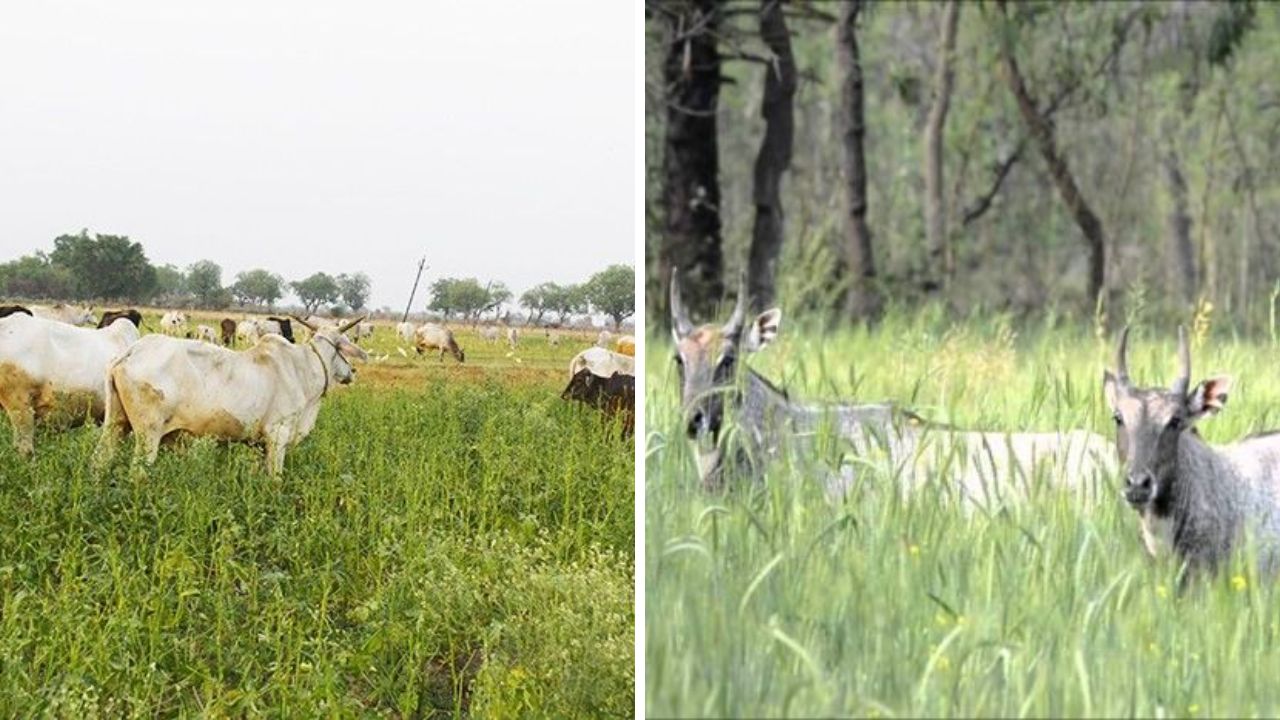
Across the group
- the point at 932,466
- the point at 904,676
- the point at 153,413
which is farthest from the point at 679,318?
the point at 153,413

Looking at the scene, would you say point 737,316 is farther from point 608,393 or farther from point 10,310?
point 10,310

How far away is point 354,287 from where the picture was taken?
2984mm

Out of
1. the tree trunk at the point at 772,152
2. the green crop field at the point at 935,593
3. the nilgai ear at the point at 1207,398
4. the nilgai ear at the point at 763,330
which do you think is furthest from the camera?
the tree trunk at the point at 772,152

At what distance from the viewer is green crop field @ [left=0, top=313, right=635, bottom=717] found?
9.32ft

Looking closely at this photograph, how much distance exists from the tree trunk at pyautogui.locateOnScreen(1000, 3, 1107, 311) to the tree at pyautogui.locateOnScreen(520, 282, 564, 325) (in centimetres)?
88

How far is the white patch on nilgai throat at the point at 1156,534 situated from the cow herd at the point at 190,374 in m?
1.10

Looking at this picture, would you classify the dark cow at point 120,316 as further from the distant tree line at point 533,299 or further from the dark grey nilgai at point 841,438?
the dark grey nilgai at point 841,438

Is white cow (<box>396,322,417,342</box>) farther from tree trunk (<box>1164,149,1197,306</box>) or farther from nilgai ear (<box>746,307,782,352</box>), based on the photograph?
tree trunk (<box>1164,149,1197,306</box>)

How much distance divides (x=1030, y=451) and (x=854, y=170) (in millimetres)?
625

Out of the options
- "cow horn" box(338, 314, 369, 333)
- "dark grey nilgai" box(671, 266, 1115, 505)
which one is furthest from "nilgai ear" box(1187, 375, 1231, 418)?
"cow horn" box(338, 314, 369, 333)

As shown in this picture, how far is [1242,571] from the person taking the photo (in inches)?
85.6

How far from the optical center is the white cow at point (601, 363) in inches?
118

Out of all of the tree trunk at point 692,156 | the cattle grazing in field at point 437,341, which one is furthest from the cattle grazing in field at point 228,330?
the tree trunk at point 692,156

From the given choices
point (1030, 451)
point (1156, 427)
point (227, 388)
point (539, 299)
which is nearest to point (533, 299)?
point (539, 299)
